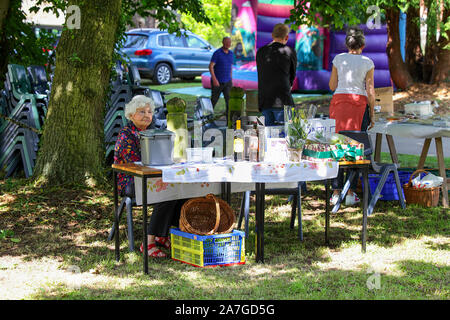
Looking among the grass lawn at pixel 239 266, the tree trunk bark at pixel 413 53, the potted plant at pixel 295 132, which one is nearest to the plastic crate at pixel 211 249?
the grass lawn at pixel 239 266

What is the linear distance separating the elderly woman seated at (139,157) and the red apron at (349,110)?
96.1 inches

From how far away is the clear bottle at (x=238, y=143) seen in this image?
4832mm

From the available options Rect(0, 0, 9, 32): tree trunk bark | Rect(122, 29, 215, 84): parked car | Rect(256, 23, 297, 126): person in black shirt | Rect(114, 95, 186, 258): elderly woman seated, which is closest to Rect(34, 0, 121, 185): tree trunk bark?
Rect(0, 0, 9, 32): tree trunk bark

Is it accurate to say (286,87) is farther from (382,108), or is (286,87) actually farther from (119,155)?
(119,155)

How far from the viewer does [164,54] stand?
67.8 ft

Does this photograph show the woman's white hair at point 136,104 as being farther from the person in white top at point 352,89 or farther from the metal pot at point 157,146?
the person in white top at point 352,89

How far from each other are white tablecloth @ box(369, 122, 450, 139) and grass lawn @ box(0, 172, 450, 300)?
776 millimetres

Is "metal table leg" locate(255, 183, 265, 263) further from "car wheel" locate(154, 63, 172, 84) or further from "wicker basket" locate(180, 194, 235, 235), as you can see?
"car wheel" locate(154, 63, 172, 84)

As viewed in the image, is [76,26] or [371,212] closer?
[371,212]

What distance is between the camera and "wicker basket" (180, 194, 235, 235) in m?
5.14

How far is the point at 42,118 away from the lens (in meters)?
8.74

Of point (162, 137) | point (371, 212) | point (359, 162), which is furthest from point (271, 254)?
point (371, 212)

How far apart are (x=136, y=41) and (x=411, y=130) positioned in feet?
48.0
